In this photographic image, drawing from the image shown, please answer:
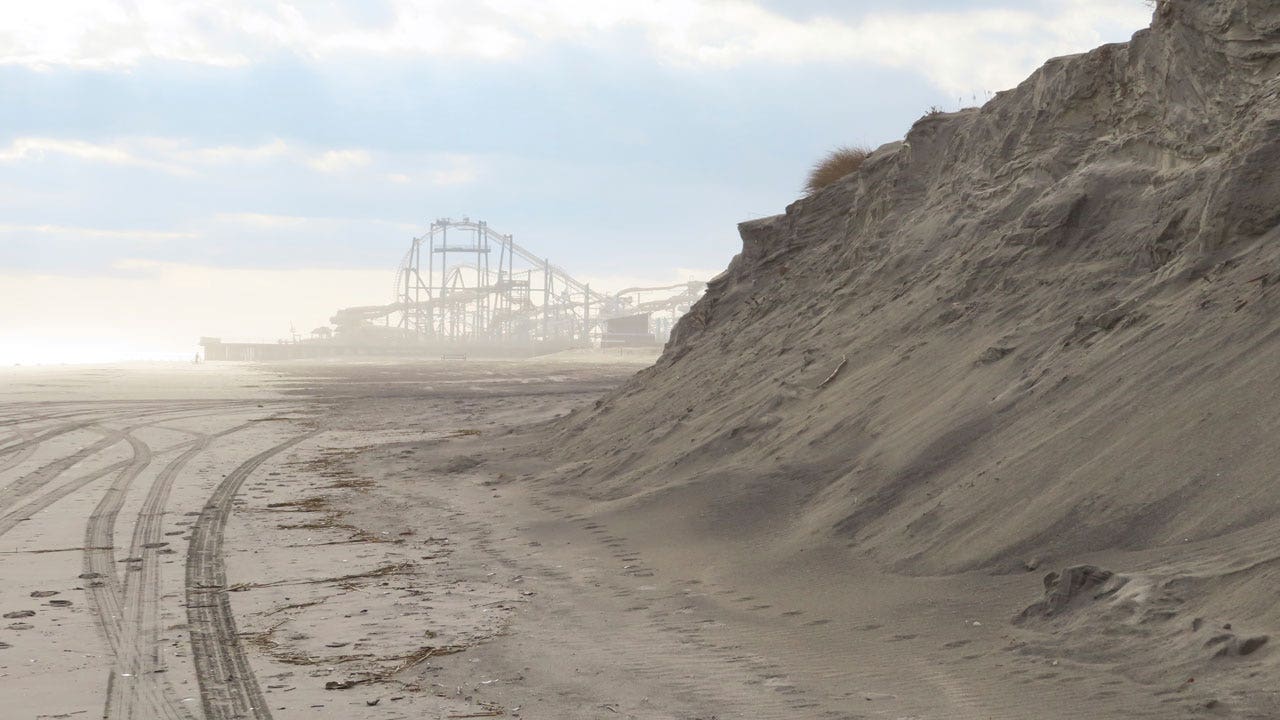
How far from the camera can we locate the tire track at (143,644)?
495 centimetres

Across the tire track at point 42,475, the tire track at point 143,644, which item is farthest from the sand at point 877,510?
the tire track at point 42,475

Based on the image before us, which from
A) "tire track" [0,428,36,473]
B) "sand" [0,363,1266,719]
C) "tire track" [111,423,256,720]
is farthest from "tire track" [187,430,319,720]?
"tire track" [0,428,36,473]

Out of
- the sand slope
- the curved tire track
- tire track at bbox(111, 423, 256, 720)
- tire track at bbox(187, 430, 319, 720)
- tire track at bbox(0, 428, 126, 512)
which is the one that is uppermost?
the sand slope

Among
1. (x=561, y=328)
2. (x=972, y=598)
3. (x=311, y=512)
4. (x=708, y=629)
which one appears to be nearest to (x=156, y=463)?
(x=311, y=512)

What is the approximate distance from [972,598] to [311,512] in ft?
24.2

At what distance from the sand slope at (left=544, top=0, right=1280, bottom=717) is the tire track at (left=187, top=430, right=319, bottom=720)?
359 cm

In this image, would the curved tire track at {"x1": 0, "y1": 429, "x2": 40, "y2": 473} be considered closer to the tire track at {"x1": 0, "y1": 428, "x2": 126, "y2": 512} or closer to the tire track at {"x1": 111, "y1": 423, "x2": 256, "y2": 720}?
the tire track at {"x1": 0, "y1": 428, "x2": 126, "y2": 512}

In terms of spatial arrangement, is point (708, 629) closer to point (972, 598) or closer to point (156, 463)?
point (972, 598)

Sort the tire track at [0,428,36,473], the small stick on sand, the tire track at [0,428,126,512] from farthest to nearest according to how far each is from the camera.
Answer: the tire track at [0,428,36,473] < the tire track at [0,428,126,512] < the small stick on sand

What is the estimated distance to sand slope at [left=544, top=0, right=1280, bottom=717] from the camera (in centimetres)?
559

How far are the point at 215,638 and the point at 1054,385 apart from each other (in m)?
5.97

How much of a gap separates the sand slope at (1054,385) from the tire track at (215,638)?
141 inches

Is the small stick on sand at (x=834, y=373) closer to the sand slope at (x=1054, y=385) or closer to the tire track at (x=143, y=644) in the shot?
the sand slope at (x=1054, y=385)

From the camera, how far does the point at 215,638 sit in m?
6.23
